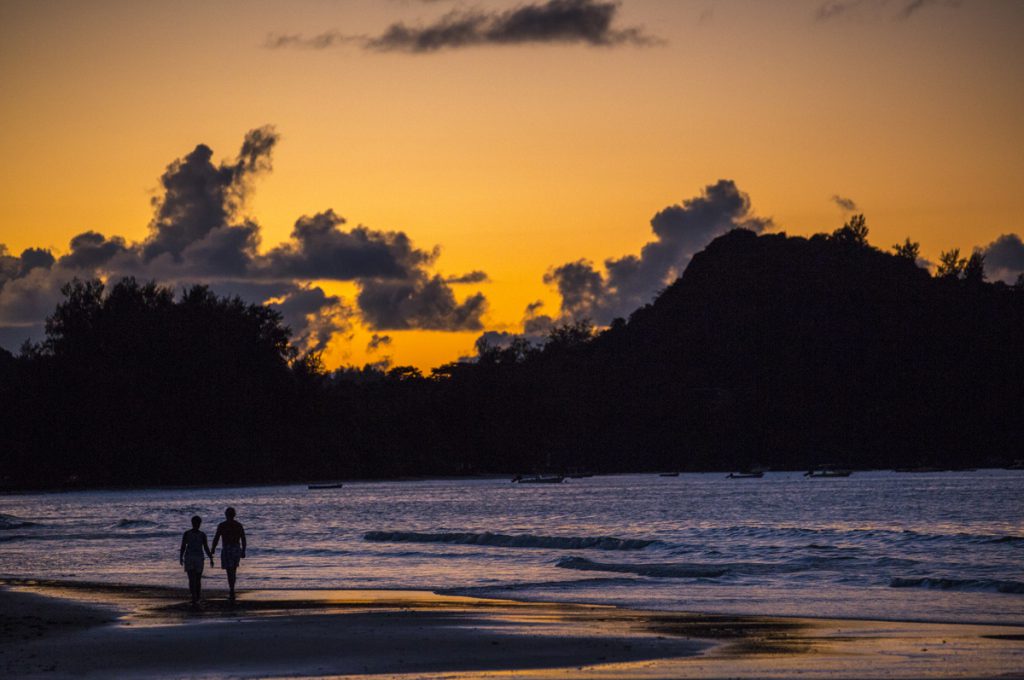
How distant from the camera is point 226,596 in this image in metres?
29.1

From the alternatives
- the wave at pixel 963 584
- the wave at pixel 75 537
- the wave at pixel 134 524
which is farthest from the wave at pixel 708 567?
the wave at pixel 134 524

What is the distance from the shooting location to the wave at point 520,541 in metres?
45.9

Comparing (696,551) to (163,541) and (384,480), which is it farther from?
(384,480)

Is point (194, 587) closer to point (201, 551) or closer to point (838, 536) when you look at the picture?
point (201, 551)

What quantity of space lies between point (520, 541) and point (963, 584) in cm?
2151

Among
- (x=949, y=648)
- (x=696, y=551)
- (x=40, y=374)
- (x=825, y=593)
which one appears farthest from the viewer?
(x=40, y=374)

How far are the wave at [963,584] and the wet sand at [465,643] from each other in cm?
730

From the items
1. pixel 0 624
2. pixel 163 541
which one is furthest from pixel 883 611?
pixel 163 541

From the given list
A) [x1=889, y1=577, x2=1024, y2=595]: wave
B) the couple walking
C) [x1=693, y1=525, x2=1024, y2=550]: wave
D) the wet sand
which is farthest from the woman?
[x1=693, y1=525, x2=1024, y2=550]: wave

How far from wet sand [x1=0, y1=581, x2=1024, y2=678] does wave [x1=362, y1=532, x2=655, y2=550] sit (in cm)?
1913

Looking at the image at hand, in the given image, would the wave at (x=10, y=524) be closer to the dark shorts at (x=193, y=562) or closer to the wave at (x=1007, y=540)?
the dark shorts at (x=193, y=562)

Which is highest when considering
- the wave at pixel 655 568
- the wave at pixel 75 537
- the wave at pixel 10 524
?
the wave at pixel 10 524

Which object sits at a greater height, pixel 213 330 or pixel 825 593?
pixel 213 330

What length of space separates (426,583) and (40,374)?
11986 cm
